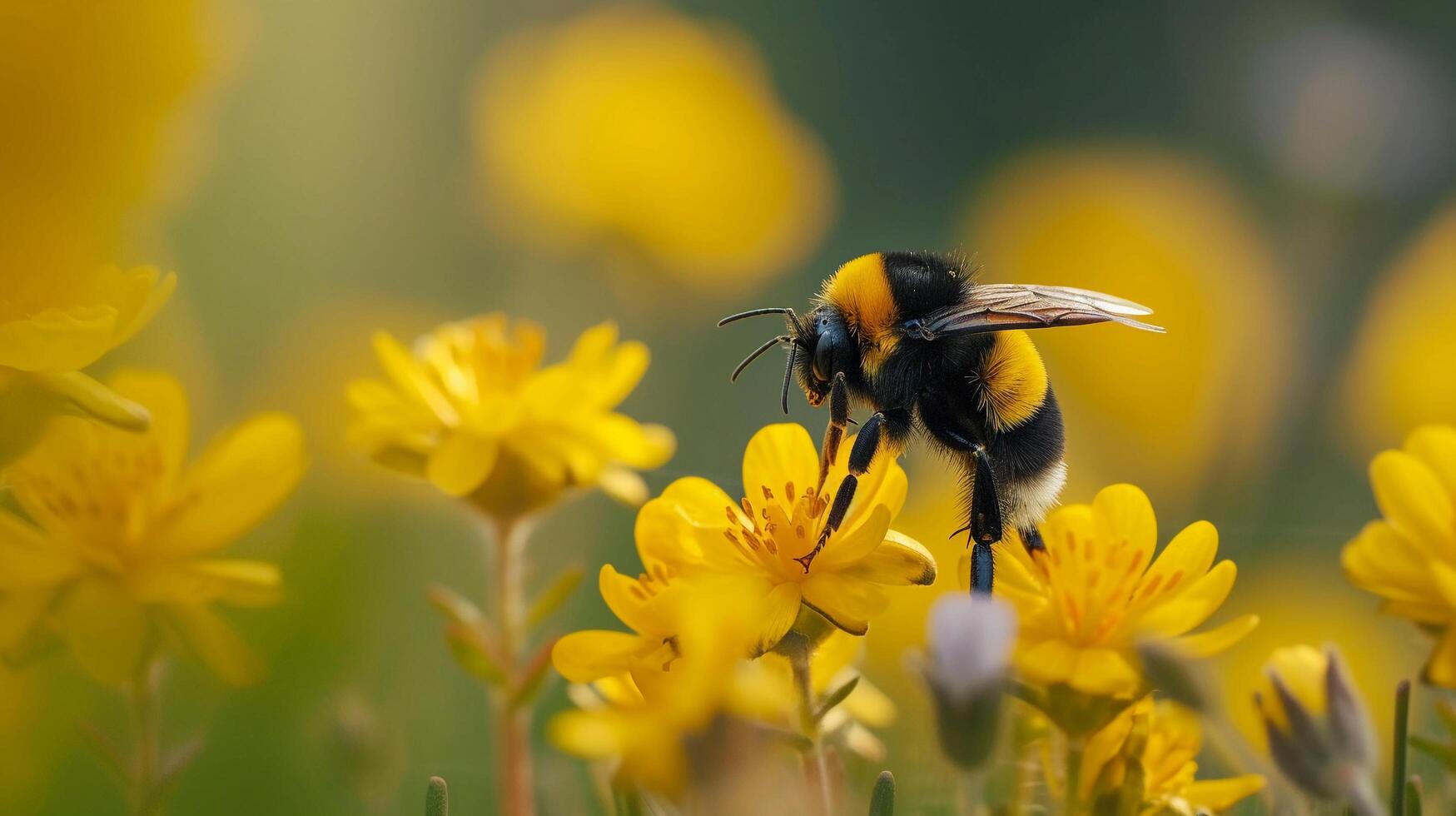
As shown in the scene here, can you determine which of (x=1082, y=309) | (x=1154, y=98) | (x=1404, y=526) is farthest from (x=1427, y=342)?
(x=1154, y=98)

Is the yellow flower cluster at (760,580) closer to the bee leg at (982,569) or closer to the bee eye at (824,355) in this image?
the bee leg at (982,569)

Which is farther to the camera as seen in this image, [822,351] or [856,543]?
[822,351]

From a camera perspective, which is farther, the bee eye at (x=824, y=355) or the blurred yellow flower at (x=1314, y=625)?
the blurred yellow flower at (x=1314, y=625)

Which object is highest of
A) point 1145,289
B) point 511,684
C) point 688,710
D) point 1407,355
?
point 688,710

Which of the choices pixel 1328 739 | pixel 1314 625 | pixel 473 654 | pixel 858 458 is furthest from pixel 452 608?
pixel 1314 625

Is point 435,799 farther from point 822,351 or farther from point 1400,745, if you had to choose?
point 822,351

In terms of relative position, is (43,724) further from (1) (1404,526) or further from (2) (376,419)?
(1) (1404,526)

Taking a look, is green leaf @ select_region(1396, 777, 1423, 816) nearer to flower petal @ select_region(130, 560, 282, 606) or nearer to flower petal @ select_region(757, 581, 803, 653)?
flower petal @ select_region(757, 581, 803, 653)

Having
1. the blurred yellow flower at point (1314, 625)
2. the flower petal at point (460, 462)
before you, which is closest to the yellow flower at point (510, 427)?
the flower petal at point (460, 462)
